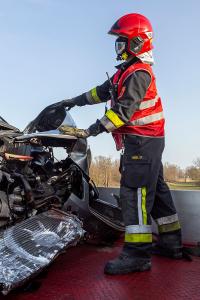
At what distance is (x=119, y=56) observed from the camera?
136 inches

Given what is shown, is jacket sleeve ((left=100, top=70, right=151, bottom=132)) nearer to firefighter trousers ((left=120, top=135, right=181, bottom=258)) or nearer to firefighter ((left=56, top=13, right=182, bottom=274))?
firefighter ((left=56, top=13, right=182, bottom=274))

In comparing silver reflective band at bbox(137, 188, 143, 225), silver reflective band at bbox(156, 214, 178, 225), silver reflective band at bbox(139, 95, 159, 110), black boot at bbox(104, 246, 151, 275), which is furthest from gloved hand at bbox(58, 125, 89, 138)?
silver reflective band at bbox(156, 214, 178, 225)

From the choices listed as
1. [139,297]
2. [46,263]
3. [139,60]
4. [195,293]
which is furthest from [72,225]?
[139,60]

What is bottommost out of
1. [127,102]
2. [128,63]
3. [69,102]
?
[127,102]

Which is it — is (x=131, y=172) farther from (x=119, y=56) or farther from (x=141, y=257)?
(x=119, y=56)

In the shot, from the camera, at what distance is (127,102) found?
3.10 m

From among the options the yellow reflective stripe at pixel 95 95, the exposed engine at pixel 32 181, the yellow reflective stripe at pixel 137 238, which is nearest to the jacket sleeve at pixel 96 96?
the yellow reflective stripe at pixel 95 95

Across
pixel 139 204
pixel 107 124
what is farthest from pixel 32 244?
pixel 107 124

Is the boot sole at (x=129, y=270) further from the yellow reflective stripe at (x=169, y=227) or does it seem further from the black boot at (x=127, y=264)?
the yellow reflective stripe at (x=169, y=227)

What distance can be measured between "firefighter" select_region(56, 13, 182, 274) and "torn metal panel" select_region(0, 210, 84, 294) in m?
0.45

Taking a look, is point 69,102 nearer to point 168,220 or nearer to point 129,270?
point 168,220

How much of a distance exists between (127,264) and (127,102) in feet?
4.11

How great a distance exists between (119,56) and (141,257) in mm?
1710

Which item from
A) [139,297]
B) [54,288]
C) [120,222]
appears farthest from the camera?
[120,222]
